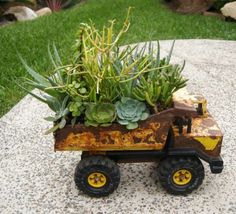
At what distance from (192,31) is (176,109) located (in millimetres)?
4890

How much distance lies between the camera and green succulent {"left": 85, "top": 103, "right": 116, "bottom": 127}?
Result: 7.84ft

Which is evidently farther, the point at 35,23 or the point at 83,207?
the point at 35,23

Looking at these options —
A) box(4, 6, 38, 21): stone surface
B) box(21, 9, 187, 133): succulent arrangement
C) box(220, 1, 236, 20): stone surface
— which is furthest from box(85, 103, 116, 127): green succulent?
box(4, 6, 38, 21): stone surface

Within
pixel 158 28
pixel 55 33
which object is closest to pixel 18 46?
pixel 55 33

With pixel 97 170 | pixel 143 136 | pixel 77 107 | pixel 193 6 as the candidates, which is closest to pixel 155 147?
pixel 143 136

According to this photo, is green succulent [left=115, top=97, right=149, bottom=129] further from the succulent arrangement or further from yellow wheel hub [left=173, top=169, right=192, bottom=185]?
yellow wheel hub [left=173, top=169, right=192, bottom=185]

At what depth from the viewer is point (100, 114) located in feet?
7.85

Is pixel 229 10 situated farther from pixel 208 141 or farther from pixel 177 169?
pixel 177 169

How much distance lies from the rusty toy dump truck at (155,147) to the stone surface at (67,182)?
96mm

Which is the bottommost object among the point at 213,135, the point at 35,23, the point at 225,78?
the point at 35,23

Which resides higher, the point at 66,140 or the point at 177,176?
the point at 66,140

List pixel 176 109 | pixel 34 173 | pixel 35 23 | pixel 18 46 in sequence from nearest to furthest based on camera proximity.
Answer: pixel 176 109
pixel 34 173
pixel 18 46
pixel 35 23

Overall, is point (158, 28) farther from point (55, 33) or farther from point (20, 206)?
point (20, 206)

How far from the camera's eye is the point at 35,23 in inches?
305
